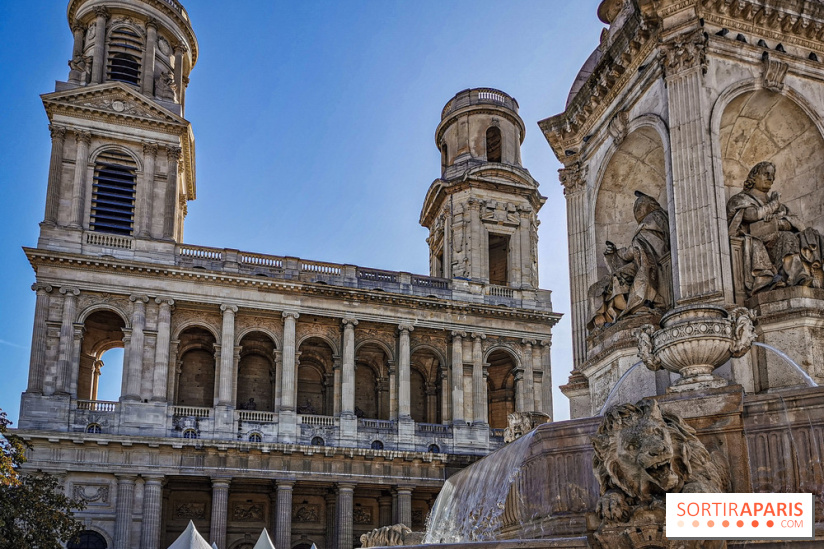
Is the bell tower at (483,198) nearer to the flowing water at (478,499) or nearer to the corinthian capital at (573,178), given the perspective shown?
the corinthian capital at (573,178)

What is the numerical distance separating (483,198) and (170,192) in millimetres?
14468

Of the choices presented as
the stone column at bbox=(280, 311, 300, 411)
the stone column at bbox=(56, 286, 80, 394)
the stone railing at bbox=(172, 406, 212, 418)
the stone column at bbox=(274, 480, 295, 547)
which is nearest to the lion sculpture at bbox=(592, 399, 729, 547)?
the stone column at bbox=(274, 480, 295, 547)

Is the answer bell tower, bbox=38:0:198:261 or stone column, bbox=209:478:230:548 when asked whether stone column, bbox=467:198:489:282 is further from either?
stone column, bbox=209:478:230:548

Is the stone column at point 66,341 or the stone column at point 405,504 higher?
the stone column at point 66,341

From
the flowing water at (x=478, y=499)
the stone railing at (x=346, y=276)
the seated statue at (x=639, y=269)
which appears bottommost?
the flowing water at (x=478, y=499)

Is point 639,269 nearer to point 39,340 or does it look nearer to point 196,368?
point 39,340

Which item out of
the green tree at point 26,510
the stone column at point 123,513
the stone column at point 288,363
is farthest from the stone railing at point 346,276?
the green tree at point 26,510

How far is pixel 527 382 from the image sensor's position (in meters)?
39.8

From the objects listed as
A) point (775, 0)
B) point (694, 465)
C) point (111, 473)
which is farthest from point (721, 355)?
point (111, 473)

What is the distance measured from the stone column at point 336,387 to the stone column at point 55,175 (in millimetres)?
12607

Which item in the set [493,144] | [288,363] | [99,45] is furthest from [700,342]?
[493,144]

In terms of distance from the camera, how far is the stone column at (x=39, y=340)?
1286 inches

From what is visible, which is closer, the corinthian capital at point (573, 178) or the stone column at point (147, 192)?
the corinthian capital at point (573, 178)

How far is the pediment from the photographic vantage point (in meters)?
36.2
